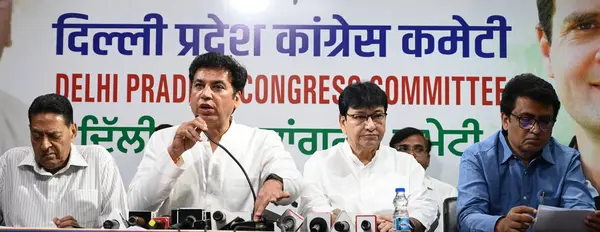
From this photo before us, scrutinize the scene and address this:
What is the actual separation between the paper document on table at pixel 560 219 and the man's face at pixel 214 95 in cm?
160

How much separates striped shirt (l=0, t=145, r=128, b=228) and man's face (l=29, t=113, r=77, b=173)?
4 centimetres

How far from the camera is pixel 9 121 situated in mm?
4094

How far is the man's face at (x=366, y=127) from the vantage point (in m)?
3.90

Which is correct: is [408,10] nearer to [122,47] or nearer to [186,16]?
[186,16]

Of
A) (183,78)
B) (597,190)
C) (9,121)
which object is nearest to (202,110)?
(183,78)

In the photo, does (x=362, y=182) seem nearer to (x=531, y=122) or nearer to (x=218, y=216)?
(x=531, y=122)

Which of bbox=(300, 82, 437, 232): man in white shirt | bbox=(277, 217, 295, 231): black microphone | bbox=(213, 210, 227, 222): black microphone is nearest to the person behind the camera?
bbox=(277, 217, 295, 231): black microphone

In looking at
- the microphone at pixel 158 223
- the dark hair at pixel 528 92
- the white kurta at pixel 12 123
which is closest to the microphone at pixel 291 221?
the microphone at pixel 158 223

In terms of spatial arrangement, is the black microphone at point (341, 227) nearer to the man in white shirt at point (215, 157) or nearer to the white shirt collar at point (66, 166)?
the man in white shirt at point (215, 157)

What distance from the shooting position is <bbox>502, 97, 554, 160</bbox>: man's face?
3.71 meters

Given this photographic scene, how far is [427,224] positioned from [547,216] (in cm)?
68

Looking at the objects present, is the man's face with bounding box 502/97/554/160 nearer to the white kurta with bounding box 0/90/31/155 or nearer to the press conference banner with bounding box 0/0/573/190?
the press conference banner with bounding box 0/0/573/190

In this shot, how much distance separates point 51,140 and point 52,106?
187 mm

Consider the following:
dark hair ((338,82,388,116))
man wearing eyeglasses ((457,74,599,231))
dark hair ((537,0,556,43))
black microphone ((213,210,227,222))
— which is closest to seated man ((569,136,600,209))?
man wearing eyeglasses ((457,74,599,231))
